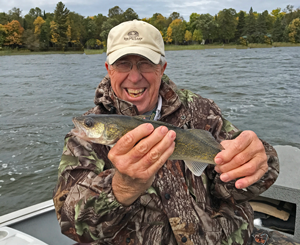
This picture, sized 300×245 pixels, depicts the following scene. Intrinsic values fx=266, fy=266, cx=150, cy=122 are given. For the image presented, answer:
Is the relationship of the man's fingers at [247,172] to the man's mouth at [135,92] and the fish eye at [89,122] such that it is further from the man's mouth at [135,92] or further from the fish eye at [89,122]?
the man's mouth at [135,92]

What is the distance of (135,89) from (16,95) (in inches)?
840

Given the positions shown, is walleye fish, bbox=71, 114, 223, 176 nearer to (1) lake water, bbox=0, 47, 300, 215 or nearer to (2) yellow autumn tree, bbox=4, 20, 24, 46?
(1) lake water, bbox=0, 47, 300, 215

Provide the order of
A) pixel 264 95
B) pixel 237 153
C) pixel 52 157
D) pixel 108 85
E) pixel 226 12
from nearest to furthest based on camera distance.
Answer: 1. pixel 237 153
2. pixel 108 85
3. pixel 52 157
4. pixel 264 95
5. pixel 226 12

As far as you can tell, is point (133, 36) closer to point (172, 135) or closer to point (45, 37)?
point (172, 135)

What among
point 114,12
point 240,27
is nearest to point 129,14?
point 114,12

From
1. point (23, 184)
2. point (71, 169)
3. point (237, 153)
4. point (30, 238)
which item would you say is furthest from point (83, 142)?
point (23, 184)

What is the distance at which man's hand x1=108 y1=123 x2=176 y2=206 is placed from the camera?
6.31 feet

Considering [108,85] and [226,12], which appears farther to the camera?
[226,12]

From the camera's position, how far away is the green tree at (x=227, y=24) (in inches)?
4434

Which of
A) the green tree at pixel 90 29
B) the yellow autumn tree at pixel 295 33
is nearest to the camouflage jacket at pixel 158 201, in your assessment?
the green tree at pixel 90 29

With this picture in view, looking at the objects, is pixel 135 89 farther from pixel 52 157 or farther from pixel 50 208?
pixel 52 157

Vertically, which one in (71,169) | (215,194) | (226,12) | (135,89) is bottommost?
(215,194)

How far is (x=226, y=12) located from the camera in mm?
121312

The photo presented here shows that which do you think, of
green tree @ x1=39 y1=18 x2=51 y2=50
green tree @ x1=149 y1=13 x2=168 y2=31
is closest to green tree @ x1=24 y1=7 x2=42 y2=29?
green tree @ x1=39 y1=18 x2=51 y2=50
